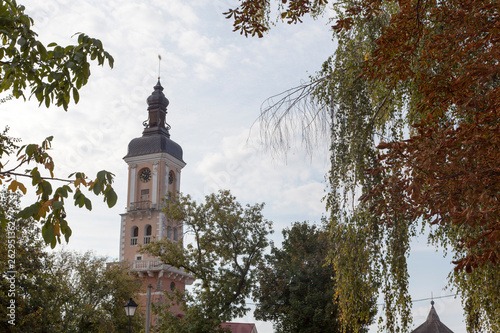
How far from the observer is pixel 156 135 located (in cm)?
6066

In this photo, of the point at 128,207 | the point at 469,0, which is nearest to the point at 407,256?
the point at 469,0

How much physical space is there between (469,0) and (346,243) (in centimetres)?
392

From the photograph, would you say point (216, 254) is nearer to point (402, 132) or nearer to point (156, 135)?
point (402, 132)

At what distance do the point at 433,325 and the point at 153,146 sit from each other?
35.7 meters

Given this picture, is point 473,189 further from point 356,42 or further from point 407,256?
point 356,42

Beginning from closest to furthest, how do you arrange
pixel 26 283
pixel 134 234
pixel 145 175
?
pixel 26 283 → pixel 134 234 → pixel 145 175

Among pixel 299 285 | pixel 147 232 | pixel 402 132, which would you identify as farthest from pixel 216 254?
pixel 147 232

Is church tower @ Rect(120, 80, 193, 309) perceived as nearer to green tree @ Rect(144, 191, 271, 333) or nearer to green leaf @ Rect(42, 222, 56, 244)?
green tree @ Rect(144, 191, 271, 333)

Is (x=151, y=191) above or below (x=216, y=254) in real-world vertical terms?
above

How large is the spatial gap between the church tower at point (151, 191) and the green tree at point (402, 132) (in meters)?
45.1

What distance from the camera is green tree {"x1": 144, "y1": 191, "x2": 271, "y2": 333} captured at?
85.1 ft

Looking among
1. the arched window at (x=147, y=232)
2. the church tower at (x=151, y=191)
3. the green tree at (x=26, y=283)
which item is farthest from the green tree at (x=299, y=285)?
the arched window at (x=147, y=232)

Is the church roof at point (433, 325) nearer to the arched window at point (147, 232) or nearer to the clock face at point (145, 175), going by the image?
the arched window at point (147, 232)

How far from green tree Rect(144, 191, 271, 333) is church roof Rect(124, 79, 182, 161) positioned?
32016mm
